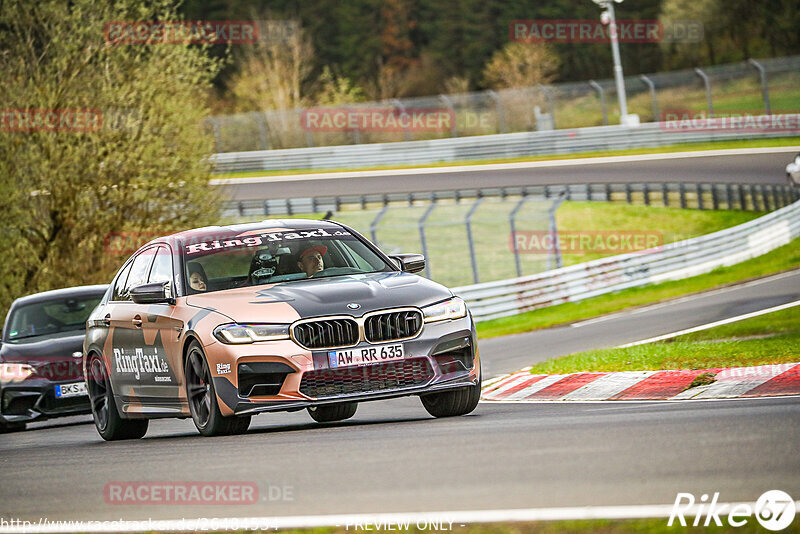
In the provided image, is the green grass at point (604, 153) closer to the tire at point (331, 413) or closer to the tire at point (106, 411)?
the tire at point (106, 411)

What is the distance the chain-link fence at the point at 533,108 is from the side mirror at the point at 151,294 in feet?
129

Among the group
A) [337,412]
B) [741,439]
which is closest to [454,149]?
[337,412]

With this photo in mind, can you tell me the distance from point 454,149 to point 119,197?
28131 mm

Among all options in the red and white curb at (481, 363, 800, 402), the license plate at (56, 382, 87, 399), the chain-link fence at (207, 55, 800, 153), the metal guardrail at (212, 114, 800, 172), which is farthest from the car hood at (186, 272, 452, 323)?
the chain-link fence at (207, 55, 800, 153)

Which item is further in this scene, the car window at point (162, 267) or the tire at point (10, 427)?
the tire at point (10, 427)

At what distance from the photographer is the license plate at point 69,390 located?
14.2 m

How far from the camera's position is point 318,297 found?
366 inches

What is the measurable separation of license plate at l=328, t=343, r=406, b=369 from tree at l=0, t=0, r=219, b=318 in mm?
16439

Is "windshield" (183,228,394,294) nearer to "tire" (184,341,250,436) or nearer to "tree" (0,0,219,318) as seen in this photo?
"tire" (184,341,250,436)

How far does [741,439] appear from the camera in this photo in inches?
271

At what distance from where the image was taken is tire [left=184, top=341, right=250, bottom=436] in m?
9.38

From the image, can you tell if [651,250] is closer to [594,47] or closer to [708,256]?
[708,256]

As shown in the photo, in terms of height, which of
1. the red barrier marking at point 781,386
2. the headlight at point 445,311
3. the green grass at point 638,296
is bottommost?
the green grass at point 638,296

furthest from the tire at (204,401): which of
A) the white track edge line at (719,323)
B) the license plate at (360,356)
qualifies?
the white track edge line at (719,323)
